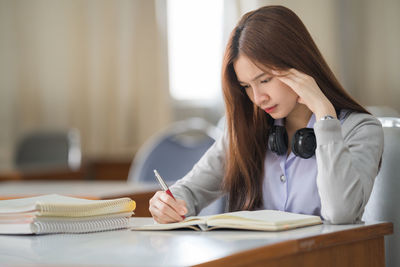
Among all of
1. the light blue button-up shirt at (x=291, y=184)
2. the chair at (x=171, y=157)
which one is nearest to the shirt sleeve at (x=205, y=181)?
the light blue button-up shirt at (x=291, y=184)

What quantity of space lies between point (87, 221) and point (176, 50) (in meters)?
3.70

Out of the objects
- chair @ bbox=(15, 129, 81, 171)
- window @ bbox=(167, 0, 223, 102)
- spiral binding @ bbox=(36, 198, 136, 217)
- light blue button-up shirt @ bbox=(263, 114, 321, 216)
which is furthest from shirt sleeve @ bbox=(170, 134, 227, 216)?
window @ bbox=(167, 0, 223, 102)

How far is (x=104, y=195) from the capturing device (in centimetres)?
219

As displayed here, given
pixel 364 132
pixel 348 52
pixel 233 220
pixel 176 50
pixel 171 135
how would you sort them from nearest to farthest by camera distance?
pixel 233 220 < pixel 364 132 < pixel 171 135 < pixel 348 52 < pixel 176 50

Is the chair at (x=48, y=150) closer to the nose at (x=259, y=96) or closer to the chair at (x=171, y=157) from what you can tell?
the chair at (x=171, y=157)

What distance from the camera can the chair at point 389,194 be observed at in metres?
1.71

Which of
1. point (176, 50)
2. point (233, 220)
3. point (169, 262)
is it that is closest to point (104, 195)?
point (233, 220)

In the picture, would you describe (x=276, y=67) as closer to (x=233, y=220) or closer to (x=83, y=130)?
(x=233, y=220)

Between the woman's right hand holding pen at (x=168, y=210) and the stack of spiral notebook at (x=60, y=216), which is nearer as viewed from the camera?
the stack of spiral notebook at (x=60, y=216)

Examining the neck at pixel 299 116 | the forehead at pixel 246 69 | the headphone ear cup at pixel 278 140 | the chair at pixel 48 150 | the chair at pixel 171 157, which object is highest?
the forehead at pixel 246 69

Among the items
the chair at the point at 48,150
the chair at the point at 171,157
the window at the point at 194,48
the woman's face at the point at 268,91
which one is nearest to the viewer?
the woman's face at the point at 268,91

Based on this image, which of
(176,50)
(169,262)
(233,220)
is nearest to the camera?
(169,262)

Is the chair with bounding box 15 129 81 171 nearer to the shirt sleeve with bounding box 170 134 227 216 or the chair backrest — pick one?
the chair backrest

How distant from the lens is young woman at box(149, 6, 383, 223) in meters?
1.50
